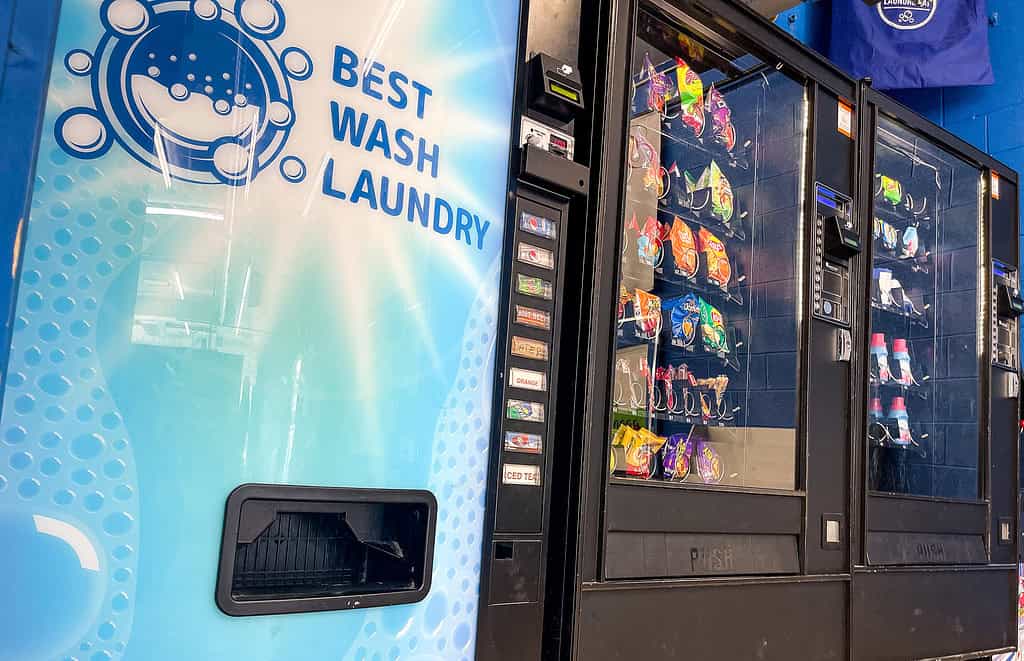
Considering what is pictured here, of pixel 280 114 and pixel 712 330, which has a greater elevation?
pixel 280 114

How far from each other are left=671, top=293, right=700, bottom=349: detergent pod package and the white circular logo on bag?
234 cm

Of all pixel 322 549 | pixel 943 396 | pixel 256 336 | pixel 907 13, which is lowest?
pixel 322 549

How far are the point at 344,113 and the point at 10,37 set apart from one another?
47 centimetres

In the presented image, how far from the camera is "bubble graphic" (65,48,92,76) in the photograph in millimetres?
1039

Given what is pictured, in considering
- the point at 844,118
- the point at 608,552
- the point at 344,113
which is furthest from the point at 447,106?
the point at 844,118

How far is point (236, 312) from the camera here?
113cm

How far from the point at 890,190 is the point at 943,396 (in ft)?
2.51

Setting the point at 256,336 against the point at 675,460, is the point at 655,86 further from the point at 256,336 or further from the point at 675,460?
the point at 256,336

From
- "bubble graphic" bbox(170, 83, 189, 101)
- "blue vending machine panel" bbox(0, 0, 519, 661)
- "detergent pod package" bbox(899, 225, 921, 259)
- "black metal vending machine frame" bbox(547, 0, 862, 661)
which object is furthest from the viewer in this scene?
"detergent pod package" bbox(899, 225, 921, 259)

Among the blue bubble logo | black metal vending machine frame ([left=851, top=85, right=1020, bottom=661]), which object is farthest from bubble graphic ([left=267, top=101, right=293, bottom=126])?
black metal vending machine frame ([left=851, top=85, right=1020, bottom=661])

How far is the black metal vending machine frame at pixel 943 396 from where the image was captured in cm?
233

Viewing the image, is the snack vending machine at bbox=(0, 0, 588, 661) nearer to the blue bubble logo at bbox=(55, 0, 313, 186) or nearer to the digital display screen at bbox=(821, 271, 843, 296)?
the blue bubble logo at bbox=(55, 0, 313, 186)

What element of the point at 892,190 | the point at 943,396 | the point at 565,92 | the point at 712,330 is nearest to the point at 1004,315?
the point at 943,396

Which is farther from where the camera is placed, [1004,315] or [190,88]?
[1004,315]
